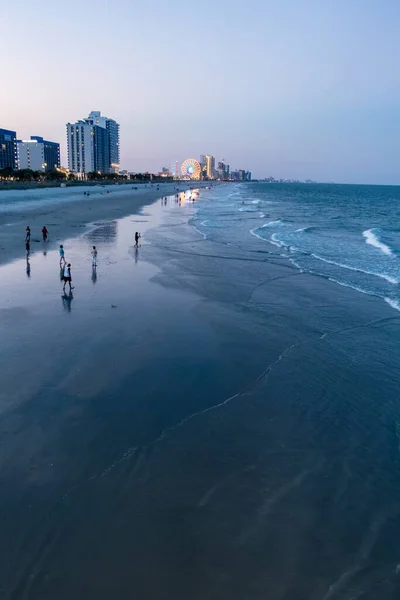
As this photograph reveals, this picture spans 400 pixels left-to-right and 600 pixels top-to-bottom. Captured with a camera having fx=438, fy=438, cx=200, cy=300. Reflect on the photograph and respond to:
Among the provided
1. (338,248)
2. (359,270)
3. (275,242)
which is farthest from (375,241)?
(359,270)

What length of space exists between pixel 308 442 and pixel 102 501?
4418 mm

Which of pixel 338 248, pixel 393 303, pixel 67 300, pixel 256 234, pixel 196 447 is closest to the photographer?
pixel 196 447

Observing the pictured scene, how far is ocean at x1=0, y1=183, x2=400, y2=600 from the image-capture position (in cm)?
633

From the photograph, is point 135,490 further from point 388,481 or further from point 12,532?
point 388,481

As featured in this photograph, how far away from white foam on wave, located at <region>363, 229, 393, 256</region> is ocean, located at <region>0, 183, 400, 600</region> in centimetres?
1910

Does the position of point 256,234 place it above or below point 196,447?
above

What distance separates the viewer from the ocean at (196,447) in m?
6.33

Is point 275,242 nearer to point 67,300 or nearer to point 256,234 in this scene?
point 256,234

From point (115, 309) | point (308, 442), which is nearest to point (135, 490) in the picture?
point (308, 442)

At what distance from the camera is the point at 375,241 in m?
42.8

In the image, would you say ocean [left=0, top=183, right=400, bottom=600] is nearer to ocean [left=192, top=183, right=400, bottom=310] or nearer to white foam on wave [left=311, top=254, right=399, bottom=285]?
ocean [left=192, top=183, right=400, bottom=310]

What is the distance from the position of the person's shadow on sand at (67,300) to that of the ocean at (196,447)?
13 cm

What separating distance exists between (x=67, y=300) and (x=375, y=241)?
33.8 metres

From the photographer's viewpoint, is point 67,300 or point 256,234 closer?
point 67,300
